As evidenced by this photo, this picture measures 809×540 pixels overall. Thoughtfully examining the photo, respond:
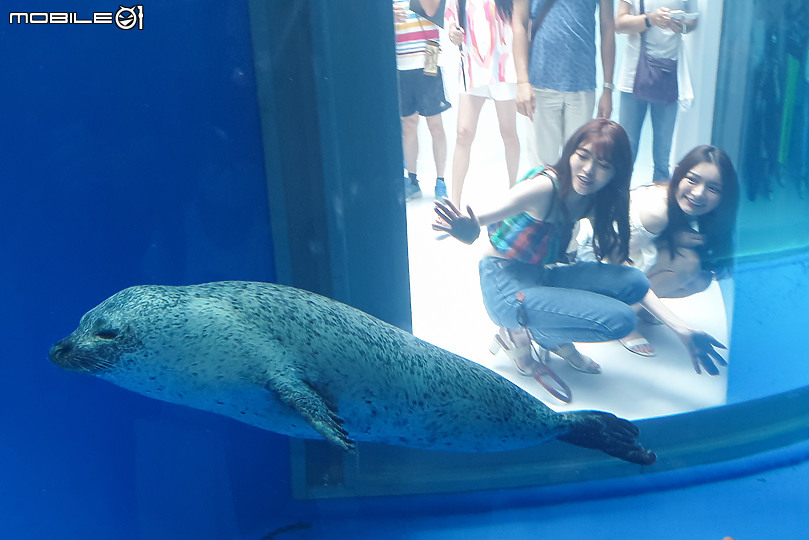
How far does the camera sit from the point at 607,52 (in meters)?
2.52

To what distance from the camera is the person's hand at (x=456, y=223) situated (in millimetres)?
2525

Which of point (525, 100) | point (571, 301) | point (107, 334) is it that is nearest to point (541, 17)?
point (525, 100)

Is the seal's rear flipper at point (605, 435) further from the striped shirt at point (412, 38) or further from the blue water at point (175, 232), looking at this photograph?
the striped shirt at point (412, 38)

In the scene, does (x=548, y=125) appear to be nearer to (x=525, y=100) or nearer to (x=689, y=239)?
(x=525, y=100)

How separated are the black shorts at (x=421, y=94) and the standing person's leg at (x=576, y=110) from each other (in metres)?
0.64

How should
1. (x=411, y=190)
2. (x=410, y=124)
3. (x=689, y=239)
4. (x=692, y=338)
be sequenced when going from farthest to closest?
(x=692, y=338)
(x=689, y=239)
(x=411, y=190)
(x=410, y=124)

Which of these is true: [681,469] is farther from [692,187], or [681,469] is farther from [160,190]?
[160,190]

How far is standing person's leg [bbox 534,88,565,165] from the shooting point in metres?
2.51

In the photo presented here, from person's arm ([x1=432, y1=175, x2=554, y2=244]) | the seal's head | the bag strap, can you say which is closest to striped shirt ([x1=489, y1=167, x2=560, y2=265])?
person's arm ([x1=432, y1=175, x2=554, y2=244])

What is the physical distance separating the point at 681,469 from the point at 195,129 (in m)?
3.29

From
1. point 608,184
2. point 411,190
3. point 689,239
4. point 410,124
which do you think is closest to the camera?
point 410,124

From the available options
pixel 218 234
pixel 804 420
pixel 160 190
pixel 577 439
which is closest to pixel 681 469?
pixel 804 420

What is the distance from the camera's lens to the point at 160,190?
2277 mm

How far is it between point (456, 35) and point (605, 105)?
859 millimetres
